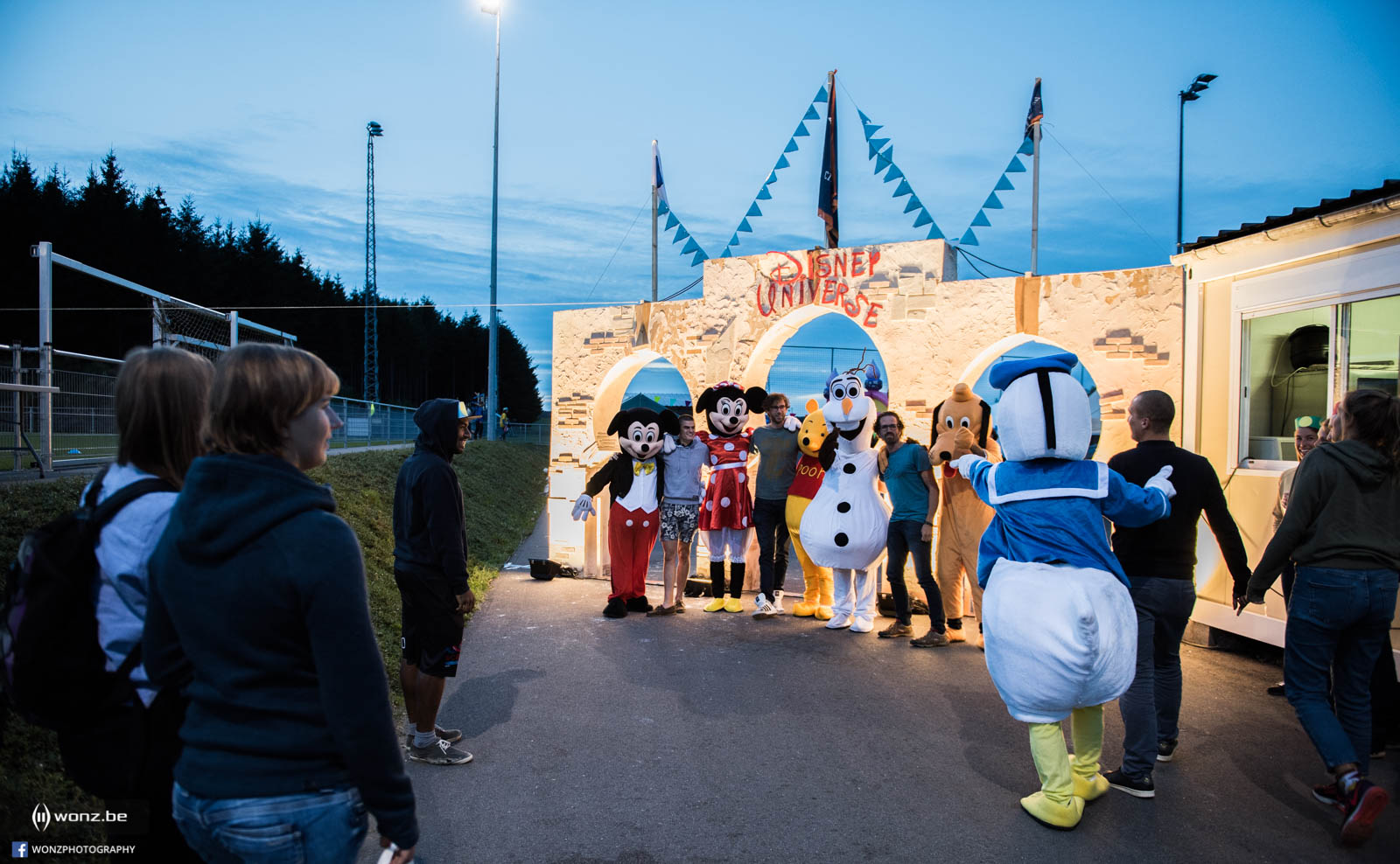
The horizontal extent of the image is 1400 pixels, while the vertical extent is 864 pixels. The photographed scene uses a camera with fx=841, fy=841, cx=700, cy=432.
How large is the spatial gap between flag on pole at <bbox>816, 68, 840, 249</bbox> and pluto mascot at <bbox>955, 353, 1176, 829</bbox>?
17.4 ft

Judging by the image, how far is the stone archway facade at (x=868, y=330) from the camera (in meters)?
7.18

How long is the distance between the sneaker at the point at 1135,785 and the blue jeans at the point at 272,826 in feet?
12.2

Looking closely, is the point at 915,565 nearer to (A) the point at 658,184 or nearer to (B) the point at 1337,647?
(B) the point at 1337,647

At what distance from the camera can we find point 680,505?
807cm

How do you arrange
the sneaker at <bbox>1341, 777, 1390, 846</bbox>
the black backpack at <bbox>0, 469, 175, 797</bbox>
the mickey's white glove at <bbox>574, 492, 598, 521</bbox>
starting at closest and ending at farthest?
the black backpack at <bbox>0, 469, 175, 797</bbox>
the sneaker at <bbox>1341, 777, 1390, 846</bbox>
the mickey's white glove at <bbox>574, 492, 598, 521</bbox>

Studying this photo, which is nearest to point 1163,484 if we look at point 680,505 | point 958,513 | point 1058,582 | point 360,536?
point 1058,582

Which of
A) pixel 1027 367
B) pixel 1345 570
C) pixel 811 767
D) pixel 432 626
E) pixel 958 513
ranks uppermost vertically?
pixel 1027 367

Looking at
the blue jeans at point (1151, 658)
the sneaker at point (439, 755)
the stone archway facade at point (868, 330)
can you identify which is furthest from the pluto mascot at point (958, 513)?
the sneaker at point (439, 755)

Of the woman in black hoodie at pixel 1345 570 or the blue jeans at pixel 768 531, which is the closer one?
the woman in black hoodie at pixel 1345 570

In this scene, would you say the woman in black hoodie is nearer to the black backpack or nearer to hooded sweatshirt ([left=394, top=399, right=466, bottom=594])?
hooded sweatshirt ([left=394, top=399, right=466, bottom=594])

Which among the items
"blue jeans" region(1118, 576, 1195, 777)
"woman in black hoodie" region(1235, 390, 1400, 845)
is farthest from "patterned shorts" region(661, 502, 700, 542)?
"woman in black hoodie" region(1235, 390, 1400, 845)

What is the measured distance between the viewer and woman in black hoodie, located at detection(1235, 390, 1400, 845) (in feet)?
12.4

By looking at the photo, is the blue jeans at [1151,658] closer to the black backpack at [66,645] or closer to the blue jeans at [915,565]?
the blue jeans at [915,565]

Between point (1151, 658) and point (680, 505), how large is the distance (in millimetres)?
4638
